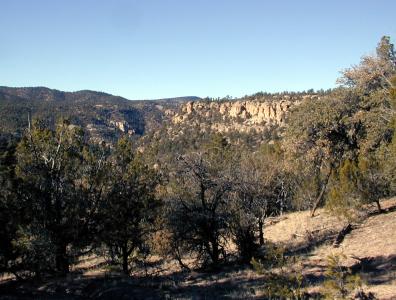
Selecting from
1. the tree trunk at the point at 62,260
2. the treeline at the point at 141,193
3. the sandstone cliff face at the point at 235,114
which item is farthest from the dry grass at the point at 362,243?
the sandstone cliff face at the point at 235,114

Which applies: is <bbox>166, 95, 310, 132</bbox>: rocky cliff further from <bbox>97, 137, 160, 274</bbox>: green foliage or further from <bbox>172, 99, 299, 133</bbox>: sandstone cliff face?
<bbox>97, 137, 160, 274</bbox>: green foliage

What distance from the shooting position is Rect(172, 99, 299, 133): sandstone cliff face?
135125 millimetres

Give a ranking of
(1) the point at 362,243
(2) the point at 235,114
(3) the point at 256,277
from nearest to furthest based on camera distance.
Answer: (3) the point at 256,277
(1) the point at 362,243
(2) the point at 235,114

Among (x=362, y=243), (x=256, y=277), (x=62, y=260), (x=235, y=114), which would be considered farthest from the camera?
(x=235, y=114)

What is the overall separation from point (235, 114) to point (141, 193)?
434 feet

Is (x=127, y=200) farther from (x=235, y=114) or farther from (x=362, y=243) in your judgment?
(x=235, y=114)

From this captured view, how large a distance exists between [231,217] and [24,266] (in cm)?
910

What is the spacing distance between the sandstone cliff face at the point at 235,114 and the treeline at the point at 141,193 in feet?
343

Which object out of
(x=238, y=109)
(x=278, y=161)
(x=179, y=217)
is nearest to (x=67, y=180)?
(x=179, y=217)

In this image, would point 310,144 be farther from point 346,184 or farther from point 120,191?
point 120,191

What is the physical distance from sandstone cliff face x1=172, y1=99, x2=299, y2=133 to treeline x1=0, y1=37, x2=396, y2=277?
10469 centimetres

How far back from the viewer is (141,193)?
21781 millimetres

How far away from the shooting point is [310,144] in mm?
27328

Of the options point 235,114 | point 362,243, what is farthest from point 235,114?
point 362,243
